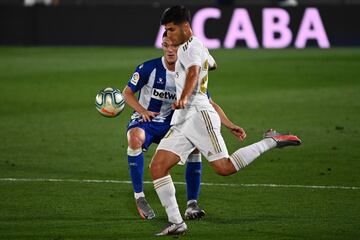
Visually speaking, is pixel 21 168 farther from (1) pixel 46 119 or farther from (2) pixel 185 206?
(1) pixel 46 119

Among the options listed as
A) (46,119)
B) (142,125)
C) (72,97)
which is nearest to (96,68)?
(72,97)

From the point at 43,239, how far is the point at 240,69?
58.1 feet

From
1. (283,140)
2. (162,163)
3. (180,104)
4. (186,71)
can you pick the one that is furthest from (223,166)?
(186,71)

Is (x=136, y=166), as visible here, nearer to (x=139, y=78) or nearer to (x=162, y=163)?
(x=139, y=78)

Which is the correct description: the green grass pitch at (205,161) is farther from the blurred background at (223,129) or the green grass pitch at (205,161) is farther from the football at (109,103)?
the football at (109,103)

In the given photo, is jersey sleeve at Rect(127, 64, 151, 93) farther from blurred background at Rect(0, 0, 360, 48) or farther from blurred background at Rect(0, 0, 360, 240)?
blurred background at Rect(0, 0, 360, 48)

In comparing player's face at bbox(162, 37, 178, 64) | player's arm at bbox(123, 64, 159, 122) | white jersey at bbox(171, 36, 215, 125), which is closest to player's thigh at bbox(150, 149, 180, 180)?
white jersey at bbox(171, 36, 215, 125)

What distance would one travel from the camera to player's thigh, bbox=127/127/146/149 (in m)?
9.15

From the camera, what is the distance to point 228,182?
1071 cm

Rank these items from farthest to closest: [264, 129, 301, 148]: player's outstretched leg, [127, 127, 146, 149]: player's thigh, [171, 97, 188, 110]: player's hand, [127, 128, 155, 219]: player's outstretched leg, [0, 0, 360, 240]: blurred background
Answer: [127, 127, 146, 149]: player's thigh
[127, 128, 155, 219]: player's outstretched leg
[0, 0, 360, 240]: blurred background
[264, 129, 301, 148]: player's outstretched leg
[171, 97, 188, 110]: player's hand

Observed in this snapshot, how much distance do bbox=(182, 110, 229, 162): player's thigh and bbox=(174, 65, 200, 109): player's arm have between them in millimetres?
369

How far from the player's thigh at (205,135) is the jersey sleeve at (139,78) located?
1.29 m

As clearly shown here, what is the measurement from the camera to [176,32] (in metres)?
8.05

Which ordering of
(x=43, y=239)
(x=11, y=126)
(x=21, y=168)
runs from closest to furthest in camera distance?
(x=43, y=239) < (x=21, y=168) < (x=11, y=126)
